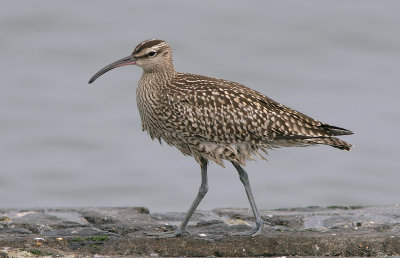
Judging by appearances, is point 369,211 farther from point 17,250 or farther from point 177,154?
point 177,154

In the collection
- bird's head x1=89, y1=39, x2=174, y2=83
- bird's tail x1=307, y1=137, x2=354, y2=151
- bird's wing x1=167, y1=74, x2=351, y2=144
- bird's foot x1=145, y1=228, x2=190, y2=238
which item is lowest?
bird's foot x1=145, y1=228, x2=190, y2=238

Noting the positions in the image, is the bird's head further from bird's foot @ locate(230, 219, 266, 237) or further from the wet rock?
bird's foot @ locate(230, 219, 266, 237)

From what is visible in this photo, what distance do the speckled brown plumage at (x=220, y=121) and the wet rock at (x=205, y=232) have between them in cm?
85

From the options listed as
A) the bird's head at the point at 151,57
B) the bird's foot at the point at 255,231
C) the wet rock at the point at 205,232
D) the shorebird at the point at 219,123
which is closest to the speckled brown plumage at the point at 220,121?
the shorebird at the point at 219,123

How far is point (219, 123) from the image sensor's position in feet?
32.5

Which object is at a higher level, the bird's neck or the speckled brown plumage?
the bird's neck

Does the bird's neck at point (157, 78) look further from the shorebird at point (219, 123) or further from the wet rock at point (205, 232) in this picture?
the wet rock at point (205, 232)

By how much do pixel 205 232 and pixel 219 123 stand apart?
113 centimetres

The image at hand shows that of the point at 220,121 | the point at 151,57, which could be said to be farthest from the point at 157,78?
the point at 220,121

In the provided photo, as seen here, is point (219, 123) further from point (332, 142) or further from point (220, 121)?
point (332, 142)

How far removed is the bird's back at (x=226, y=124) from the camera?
990 centimetres

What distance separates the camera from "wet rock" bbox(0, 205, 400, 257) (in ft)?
28.4

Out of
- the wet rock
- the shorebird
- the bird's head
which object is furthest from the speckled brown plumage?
the wet rock

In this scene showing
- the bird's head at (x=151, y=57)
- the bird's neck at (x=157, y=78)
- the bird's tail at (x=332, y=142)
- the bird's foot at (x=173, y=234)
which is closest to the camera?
the bird's foot at (x=173, y=234)
